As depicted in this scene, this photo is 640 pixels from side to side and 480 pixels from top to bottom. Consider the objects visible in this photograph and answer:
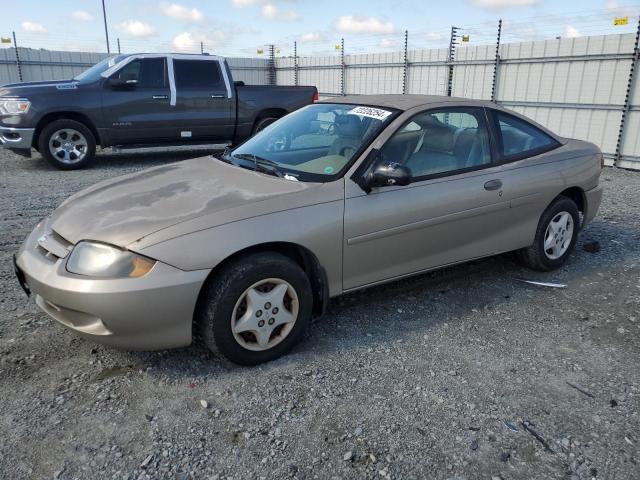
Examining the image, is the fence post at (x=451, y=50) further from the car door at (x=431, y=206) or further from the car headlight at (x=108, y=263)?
the car headlight at (x=108, y=263)

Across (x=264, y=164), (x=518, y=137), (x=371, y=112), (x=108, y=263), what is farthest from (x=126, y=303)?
(x=518, y=137)

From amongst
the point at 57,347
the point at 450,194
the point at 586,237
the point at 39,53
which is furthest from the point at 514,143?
the point at 39,53

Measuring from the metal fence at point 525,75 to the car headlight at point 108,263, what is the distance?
10119mm

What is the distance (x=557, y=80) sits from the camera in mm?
10977

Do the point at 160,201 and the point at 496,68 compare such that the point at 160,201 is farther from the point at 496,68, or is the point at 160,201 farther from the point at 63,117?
the point at 496,68

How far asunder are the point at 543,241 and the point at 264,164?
2514 mm

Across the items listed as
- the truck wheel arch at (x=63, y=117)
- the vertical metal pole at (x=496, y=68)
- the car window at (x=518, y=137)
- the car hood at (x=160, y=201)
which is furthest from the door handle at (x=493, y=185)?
the vertical metal pole at (x=496, y=68)

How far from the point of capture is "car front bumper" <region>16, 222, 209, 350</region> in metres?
2.68

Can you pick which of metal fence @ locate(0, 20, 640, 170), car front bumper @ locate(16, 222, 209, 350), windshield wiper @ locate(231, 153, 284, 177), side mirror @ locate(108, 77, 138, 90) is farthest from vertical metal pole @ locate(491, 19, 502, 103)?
car front bumper @ locate(16, 222, 209, 350)

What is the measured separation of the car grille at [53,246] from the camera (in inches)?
115

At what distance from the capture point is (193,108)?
31.8ft

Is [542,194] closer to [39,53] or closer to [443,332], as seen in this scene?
[443,332]

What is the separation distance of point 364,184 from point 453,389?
133 centimetres

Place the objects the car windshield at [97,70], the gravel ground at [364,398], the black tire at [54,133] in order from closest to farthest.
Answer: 1. the gravel ground at [364,398]
2. the black tire at [54,133]
3. the car windshield at [97,70]
